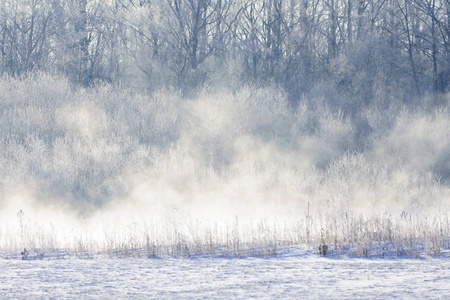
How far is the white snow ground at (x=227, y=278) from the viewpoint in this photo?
4992 mm

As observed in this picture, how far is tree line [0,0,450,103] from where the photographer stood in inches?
1078

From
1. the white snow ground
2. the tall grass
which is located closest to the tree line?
the tall grass

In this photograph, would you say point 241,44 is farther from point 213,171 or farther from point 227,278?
point 227,278

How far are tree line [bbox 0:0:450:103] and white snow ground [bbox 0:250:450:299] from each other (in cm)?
2093

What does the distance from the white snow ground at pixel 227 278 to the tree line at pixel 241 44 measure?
68.7ft

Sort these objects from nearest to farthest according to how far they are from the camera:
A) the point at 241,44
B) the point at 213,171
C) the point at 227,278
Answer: the point at 227,278, the point at 213,171, the point at 241,44

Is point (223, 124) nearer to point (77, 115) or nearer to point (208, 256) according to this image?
point (77, 115)

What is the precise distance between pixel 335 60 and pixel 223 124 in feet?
26.6

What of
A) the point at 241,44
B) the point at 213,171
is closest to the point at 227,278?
the point at 213,171

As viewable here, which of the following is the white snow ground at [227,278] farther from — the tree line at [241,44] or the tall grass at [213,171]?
the tree line at [241,44]

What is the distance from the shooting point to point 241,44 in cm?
3019

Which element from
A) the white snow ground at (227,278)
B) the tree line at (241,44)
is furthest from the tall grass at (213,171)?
the tree line at (241,44)

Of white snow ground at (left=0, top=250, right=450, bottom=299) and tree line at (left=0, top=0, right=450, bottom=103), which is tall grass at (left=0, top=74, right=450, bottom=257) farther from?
tree line at (left=0, top=0, right=450, bottom=103)

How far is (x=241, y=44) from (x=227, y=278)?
25.4m
